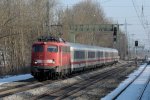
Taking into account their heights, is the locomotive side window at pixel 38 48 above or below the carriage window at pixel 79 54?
above

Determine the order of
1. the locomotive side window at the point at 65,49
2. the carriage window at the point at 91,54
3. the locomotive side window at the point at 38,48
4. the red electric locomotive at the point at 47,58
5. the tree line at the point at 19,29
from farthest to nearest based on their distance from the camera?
the carriage window at the point at 91,54 < the tree line at the point at 19,29 < the locomotive side window at the point at 65,49 < the locomotive side window at the point at 38,48 < the red electric locomotive at the point at 47,58

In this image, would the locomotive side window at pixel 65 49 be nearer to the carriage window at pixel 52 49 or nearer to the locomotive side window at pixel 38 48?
the carriage window at pixel 52 49

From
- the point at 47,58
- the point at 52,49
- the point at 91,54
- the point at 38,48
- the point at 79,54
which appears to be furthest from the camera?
the point at 91,54

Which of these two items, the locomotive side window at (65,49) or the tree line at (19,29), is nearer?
the locomotive side window at (65,49)

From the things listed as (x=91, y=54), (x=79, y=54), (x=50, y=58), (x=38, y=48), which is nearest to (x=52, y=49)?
(x=50, y=58)

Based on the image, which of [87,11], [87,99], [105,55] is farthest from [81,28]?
[87,99]

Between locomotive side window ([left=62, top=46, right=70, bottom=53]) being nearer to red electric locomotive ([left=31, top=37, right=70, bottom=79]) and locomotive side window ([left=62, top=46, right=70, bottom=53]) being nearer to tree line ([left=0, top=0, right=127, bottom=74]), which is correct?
red electric locomotive ([left=31, top=37, right=70, bottom=79])

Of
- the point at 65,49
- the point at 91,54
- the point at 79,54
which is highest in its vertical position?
the point at 65,49

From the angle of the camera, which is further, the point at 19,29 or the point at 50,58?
the point at 19,29

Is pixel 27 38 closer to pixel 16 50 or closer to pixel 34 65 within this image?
pixel 16 50

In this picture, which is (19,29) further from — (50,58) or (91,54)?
(50,58)

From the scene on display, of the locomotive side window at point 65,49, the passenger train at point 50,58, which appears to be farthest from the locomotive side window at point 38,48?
the locomotive side window at point 65,49

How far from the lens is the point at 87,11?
330 ft

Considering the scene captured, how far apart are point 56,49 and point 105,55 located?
32553 mm
